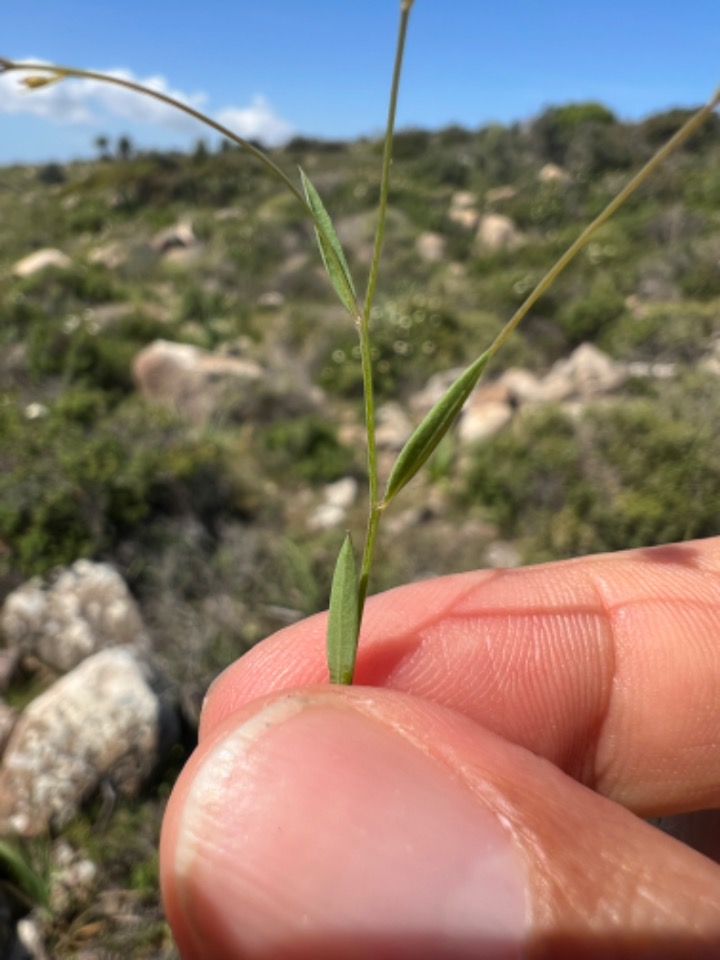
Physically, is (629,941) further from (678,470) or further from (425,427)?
(678,470)

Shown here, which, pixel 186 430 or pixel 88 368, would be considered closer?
pixel 186 430

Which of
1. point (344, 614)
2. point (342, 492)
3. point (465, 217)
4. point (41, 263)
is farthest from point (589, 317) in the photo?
point (41, 263)

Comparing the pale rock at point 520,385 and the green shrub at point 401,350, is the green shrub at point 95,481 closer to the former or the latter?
the green shrub at point 401,350

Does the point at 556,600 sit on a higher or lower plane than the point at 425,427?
lower

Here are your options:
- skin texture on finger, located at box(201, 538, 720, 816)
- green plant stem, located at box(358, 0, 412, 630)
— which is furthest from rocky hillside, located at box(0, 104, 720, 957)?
green plant stem, located at box(358, 0, 412, 630)

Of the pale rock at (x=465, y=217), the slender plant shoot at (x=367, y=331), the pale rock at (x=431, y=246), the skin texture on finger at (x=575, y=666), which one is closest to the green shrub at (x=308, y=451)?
the skin texture on finger at (x=575, y=666)

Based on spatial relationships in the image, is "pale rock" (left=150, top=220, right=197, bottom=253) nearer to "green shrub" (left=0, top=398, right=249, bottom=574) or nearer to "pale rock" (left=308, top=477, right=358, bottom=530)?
"green shrub" (left=0, top=398, right=249, bottom=574)

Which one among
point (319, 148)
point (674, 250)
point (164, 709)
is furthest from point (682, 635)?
point (319, 148)
